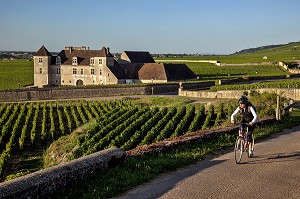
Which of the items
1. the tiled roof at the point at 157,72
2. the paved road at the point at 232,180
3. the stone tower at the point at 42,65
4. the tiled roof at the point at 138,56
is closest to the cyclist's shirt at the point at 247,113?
the paved road at the point at 232,180

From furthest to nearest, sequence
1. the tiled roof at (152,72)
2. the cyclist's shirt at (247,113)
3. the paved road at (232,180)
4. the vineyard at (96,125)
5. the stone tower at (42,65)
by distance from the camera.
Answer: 1. the stone tower at (42,65)
2. the tiled roof at (152,72)
3. the vineyard at (96,125)
4. the cyclist's shirt at (247,113)
5. the paved road at (232,180)

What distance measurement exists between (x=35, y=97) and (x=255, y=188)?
149 ft

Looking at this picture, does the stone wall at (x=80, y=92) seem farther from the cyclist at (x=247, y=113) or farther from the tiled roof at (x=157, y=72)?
the cyclist at (x=247, y=113)

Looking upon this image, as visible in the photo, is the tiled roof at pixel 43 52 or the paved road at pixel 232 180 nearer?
the paved road at pixel 232 180

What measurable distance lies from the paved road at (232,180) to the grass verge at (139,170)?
0.26 m

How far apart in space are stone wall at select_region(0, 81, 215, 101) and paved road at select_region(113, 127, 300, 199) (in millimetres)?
41693

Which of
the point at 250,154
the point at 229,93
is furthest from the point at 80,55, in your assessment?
the point at 250,154

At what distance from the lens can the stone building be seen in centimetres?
6203

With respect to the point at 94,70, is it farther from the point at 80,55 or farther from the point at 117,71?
the point at 80,55

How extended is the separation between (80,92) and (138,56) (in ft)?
78.5

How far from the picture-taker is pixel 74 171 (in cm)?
869

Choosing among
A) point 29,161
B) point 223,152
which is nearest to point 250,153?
point 223,152

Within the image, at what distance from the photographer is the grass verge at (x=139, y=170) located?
8.37 m

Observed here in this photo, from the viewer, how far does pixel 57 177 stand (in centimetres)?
820
